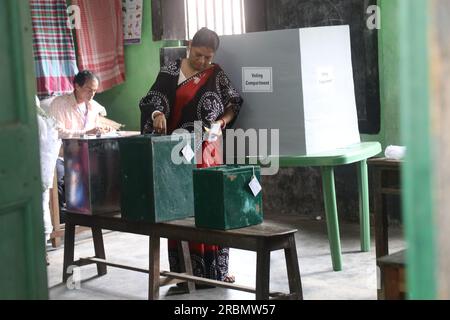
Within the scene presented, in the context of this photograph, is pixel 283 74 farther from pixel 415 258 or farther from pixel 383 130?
pixel 415 258

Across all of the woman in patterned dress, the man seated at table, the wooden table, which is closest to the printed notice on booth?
the woman in patterned dress

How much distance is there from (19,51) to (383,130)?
167 inches

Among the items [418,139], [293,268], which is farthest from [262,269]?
[418,139]

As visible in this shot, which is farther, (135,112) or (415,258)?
(135,112)

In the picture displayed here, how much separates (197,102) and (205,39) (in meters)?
0.41

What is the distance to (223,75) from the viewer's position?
489 cm

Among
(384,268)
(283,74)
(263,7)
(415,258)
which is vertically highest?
(263,7)

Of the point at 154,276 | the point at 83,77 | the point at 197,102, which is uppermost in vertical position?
the point at 83,77

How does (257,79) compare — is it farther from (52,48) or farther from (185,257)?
(52,48)

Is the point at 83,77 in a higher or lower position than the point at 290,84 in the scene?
higher

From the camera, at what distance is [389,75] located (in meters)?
6.42

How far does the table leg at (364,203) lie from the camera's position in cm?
549

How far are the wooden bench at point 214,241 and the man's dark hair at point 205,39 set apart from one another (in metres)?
1.15
